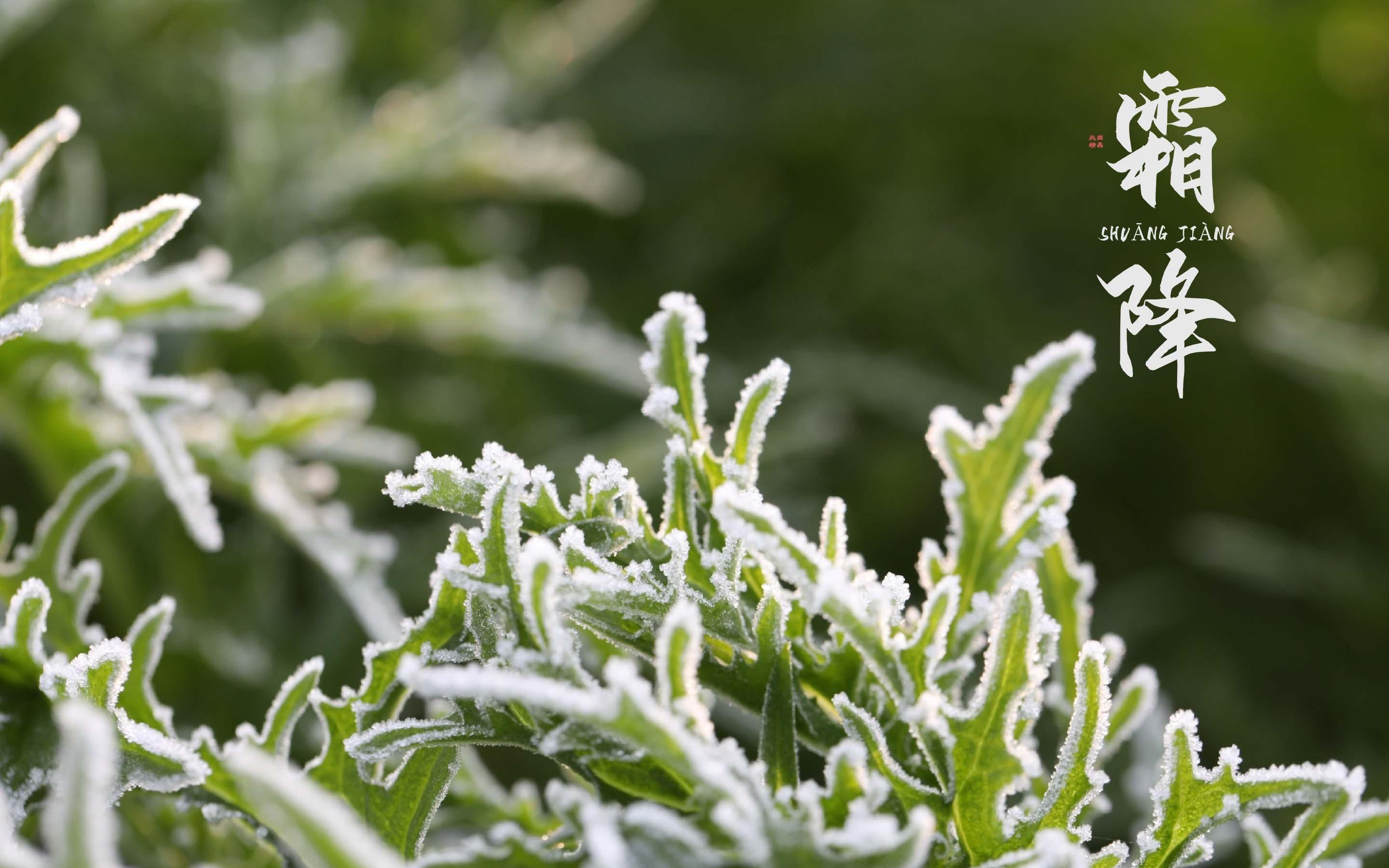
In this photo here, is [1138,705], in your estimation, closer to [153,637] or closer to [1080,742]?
[1080,742]

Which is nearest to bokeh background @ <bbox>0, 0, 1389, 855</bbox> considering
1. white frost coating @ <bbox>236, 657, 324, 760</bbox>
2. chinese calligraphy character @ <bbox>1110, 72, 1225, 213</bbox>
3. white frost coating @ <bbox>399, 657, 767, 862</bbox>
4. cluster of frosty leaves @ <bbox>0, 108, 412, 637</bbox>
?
cluster of frosty leaves @ <bbox>0, 108, 412, 637</bbox>

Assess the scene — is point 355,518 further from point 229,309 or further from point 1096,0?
point 1096,0

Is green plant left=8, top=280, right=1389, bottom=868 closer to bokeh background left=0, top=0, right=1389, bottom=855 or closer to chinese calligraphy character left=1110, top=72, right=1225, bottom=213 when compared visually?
bokeh background left=0, top=0, right=1389, bottom=855

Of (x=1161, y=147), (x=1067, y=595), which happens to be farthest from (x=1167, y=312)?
(x=1067, y=595)

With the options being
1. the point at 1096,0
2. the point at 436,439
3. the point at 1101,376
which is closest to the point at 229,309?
the point at 436,439

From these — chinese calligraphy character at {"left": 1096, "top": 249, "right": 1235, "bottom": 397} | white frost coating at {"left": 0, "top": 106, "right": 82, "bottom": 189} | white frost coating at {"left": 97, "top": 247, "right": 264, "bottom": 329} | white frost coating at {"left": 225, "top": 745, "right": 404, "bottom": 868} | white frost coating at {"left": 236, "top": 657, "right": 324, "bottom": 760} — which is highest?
chinese calligraphy character at {"left": 1096, "top": 249, "right": 1235, "bottom": 397}
